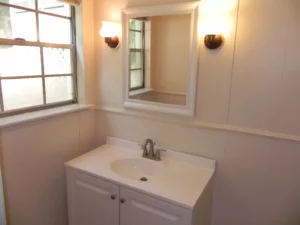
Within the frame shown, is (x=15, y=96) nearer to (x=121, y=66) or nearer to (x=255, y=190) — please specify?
(x=121, y=66)

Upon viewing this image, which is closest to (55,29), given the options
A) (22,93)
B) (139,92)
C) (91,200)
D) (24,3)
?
(24,3)

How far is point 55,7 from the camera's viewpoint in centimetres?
174

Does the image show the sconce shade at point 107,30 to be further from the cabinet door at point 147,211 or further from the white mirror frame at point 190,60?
the cabinet door at point 147,211

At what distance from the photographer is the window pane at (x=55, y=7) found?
1.65 meters

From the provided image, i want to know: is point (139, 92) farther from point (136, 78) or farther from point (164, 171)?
point (164, 171)

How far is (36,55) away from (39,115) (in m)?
0.43

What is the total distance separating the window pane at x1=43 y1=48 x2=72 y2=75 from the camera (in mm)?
1719

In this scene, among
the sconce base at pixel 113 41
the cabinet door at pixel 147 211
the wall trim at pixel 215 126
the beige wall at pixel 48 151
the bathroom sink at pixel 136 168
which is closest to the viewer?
the cabinet door at pixel 147 211

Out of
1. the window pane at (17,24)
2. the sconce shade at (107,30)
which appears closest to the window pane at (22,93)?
the window pane at (17,24)

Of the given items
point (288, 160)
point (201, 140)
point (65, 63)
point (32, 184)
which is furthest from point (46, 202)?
point (288, 160)

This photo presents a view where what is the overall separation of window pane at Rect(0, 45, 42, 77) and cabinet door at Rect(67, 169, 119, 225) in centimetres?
75

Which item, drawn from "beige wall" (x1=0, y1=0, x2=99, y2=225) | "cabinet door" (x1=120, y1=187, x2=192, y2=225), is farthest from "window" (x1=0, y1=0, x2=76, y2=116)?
"cabinet door" (x1=120, y1=187, x2=192, y2=225)

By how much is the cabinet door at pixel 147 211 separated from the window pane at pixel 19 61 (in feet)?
3.32

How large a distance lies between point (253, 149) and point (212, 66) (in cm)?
58
